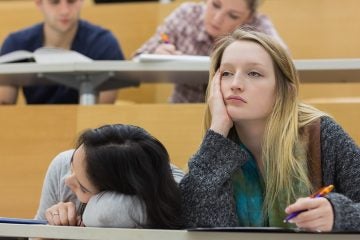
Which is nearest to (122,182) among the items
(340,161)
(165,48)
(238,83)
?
(238,83)

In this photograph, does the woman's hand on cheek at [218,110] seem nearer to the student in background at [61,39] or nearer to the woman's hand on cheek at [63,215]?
the woman's hand on cheek at [63,215]

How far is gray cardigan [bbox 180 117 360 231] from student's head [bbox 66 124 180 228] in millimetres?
33

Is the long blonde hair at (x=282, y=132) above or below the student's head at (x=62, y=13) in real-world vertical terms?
below

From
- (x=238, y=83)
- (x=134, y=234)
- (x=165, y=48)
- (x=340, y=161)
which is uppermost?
(x=165, y=48)

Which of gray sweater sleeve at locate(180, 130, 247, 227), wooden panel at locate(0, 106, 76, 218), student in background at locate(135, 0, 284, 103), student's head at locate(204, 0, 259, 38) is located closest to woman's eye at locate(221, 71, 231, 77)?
gray sweater sleeve at locate(180, 130, 247, 227)

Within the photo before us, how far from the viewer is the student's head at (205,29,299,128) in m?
1.37

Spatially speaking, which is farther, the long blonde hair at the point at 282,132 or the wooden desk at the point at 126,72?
the wooden desk at the point at 126,72

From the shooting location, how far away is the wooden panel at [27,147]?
194 cm

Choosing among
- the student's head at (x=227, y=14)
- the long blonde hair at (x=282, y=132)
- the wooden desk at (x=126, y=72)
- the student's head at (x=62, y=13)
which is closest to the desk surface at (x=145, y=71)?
the wooden desk at (x=126, y=72)

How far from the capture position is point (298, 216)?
1131mm

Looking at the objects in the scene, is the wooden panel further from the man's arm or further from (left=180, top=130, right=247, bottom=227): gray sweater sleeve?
(left=180, top=130, right=247, bottom=227): gray sweater sleeve

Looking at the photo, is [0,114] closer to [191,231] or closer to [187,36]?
[187,36]

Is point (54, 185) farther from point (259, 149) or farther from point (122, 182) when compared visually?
point (259, 149)

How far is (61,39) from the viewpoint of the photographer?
2.46 meters
